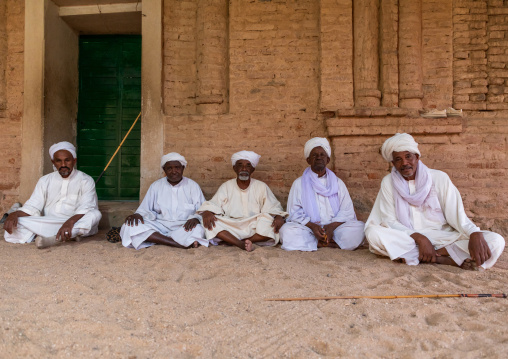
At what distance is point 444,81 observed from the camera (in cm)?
520

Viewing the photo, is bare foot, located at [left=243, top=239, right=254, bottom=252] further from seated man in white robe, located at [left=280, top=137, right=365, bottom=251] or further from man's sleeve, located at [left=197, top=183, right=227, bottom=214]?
man's sleeve, located at [left=197, top=183, right=227, bottom=214]

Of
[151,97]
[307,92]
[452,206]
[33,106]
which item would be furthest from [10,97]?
[452,206]

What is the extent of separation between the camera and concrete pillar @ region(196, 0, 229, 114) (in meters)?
5.46

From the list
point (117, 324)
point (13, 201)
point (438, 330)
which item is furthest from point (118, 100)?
point (438, 330)

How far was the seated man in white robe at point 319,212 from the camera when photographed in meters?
4.23

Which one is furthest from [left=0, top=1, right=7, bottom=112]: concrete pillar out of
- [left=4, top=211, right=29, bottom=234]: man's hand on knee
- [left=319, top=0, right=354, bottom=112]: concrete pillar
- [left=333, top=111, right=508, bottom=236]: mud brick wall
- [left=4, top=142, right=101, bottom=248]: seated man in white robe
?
[left=333, top=111, right=508, bottom=236]: mud brick wall

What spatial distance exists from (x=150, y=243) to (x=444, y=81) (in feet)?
14.4

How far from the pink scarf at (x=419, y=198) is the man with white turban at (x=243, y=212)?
132 centimetres

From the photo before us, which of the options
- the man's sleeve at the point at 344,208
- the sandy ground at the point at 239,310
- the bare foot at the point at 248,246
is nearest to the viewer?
the sandy ground at the point at 239,310

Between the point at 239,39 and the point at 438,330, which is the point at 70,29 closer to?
the point at 239,39

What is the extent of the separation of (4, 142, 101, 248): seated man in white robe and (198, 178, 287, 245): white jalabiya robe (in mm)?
1466

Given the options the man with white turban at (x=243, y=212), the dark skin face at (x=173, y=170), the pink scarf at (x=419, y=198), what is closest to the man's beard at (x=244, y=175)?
the man with white turban at (x=243, y=212)

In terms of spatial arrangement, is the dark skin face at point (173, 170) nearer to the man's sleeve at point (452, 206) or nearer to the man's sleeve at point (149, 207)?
the man's sleeve at point (149, 207)

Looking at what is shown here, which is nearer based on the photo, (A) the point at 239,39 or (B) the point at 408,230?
(B) the point at 408,230
